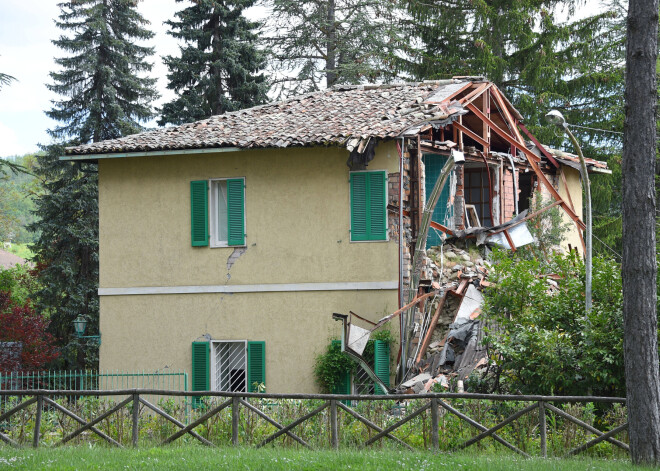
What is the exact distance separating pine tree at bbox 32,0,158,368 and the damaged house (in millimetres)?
Result: 9107

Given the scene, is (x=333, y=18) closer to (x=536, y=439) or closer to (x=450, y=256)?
(x=450, y=256)

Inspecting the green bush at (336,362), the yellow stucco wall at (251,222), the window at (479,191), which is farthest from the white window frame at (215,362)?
the window at (479,191)

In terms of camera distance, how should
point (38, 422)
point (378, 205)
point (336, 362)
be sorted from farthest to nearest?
point (378, 205), point (336, 362), point (38, 422)

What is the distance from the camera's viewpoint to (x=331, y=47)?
32.5m

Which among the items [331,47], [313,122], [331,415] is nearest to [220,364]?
[313,122]

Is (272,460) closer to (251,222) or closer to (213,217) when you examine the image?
(251,222)

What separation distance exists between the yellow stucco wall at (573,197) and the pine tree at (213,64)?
449 inches

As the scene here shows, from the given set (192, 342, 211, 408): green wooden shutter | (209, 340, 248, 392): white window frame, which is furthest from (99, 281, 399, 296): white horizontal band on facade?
(192, 342, 211, 408): green wooden shutter

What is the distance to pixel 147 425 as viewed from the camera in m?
12.6

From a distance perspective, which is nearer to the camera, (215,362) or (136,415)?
(136,415)

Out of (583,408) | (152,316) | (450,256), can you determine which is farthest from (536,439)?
(152,316)

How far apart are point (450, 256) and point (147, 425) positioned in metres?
7.39

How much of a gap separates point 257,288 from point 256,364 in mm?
1511

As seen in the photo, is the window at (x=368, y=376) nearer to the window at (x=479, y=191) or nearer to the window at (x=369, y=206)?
the window at (x=369, y=206)
